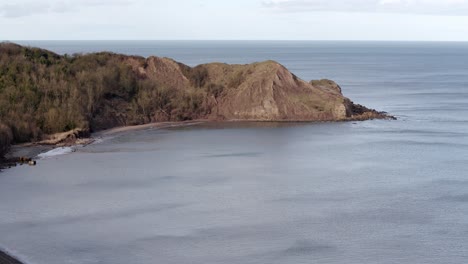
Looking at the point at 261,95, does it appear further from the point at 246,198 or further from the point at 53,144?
the point at 246,198

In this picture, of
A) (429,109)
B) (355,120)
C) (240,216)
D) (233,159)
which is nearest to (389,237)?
(240,216)

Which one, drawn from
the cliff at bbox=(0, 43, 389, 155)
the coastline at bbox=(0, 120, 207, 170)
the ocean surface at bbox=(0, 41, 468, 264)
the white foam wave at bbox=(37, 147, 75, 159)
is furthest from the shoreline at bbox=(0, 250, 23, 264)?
the cliff at bbox=(0, 43, 389, 155)

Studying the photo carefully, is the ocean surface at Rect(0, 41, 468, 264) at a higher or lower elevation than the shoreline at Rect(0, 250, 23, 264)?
lower

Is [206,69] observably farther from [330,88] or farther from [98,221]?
[98,221]

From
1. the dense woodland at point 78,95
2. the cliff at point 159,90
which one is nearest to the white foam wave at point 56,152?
the dense woodland at point 78,95

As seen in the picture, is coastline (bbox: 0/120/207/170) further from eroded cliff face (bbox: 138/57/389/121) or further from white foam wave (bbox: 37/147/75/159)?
eroded cliff face (bbox: 138/57/389/121)

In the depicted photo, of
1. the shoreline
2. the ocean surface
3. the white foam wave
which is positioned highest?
the shoreline

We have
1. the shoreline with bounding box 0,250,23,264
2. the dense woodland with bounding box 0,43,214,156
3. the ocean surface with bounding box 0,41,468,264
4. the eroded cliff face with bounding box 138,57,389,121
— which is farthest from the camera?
the eroded cliff face with bounding box 138,57,389,121
